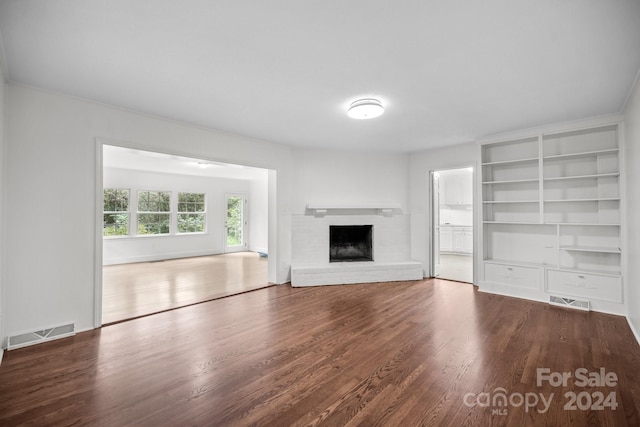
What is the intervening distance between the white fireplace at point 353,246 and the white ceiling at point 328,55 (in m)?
2.30

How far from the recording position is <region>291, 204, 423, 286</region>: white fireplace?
4.99m

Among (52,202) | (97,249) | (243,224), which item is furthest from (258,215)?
(52,202)

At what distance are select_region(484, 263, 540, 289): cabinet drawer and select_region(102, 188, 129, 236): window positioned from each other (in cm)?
797

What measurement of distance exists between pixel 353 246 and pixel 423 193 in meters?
1.70

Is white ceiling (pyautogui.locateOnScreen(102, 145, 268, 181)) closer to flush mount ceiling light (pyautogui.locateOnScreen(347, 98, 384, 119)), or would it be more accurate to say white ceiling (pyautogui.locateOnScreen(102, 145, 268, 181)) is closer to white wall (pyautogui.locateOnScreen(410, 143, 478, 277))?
flush mount ceiling light (pyautogui.locateOnScreen(347, 98, 384, 119))

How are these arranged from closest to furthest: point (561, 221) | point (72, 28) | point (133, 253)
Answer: point (72, 28), point (561, 221), point (133, 253)

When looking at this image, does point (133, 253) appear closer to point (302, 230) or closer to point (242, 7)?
point (302, 230)

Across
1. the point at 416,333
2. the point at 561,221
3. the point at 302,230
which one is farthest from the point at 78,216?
the point at 561,221

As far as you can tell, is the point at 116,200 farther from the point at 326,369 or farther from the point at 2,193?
the point at 326,369

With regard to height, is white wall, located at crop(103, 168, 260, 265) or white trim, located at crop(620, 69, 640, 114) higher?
white trim, located at crop(620, 69, 640, 114)

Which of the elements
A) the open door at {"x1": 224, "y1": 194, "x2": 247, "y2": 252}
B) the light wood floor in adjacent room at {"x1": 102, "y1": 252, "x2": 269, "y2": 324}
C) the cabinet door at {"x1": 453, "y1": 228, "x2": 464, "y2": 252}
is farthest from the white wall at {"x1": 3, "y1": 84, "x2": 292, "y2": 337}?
the cabinet door at {"x1": 453, "y1": 228, "x2": 464, "y2": 252}

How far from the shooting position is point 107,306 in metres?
3.71

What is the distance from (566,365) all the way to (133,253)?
27.1 feet

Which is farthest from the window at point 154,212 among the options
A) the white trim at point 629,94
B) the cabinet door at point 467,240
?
the white trim at point 629,94
